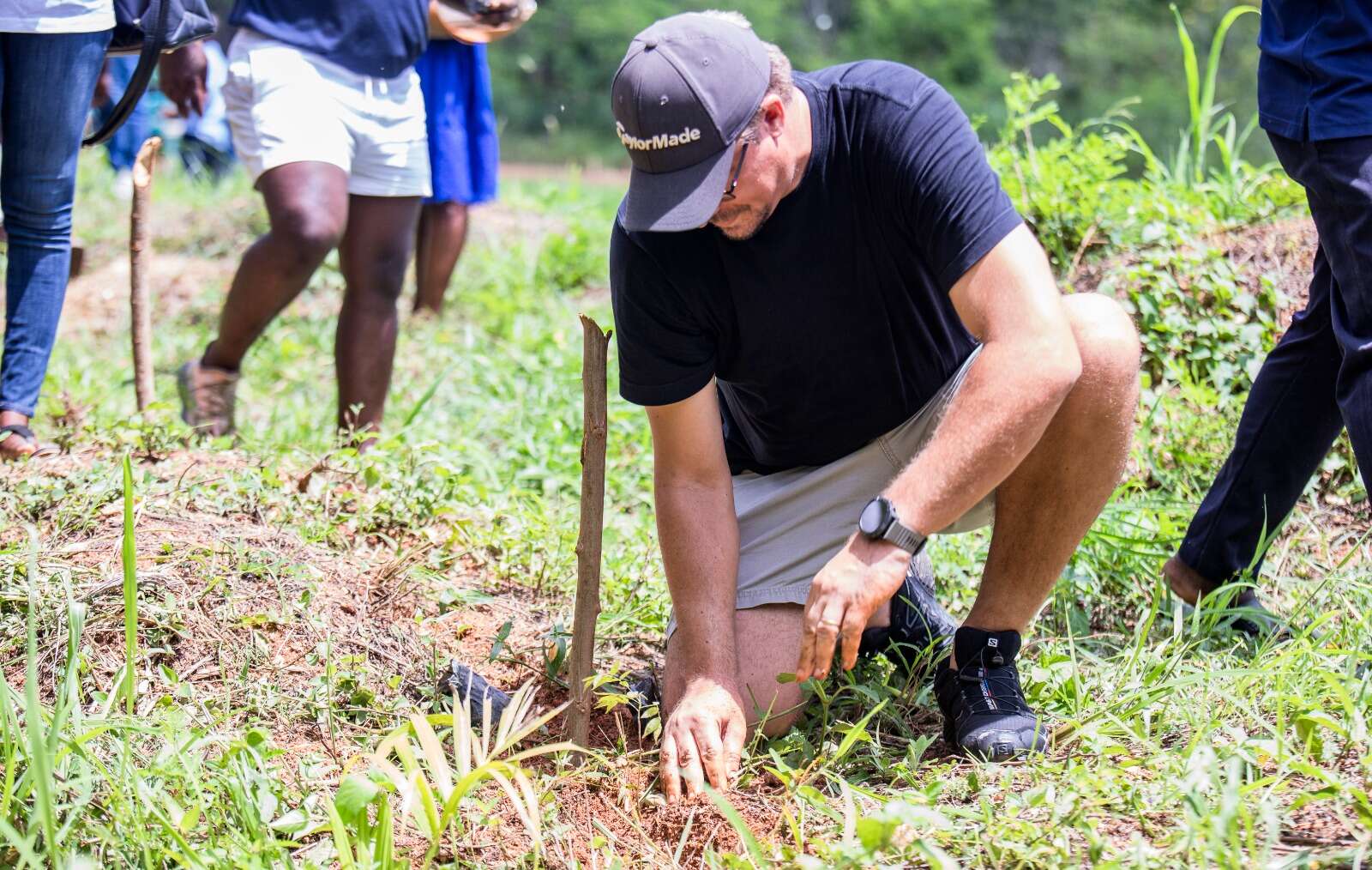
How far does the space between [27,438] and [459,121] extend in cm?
190

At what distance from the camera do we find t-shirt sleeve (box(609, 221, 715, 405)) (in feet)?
7.15

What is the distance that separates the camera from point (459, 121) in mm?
4320

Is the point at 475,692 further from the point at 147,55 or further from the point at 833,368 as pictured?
the point at 147,55

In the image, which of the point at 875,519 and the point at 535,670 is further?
the point at 535,670

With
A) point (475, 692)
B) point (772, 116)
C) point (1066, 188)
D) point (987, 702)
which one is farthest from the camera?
point (1066, 188)

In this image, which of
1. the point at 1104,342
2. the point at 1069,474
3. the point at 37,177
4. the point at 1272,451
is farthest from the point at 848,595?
the point at 37,177

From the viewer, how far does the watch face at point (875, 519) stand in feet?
6.29

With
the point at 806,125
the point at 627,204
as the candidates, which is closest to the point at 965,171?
the point at 806,125

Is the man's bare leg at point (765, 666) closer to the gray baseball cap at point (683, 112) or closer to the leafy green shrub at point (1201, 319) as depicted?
the gray baseball cap at point (683, 112)

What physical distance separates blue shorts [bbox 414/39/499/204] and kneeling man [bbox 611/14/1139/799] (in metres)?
2.14

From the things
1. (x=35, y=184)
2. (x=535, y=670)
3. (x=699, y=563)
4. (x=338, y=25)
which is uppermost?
(x=338, y=25)

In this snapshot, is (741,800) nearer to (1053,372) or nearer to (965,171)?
(1053,372)

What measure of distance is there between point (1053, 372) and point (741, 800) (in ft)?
2.69

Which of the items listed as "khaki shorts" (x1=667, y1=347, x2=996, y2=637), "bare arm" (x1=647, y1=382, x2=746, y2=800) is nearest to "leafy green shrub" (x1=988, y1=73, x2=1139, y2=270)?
"khaki shorts" (x1=667, y1=347, x2=996, y2=637)
